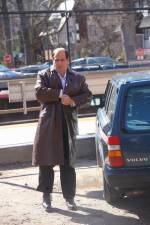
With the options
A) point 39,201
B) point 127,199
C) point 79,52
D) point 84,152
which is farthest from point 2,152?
point 79,52

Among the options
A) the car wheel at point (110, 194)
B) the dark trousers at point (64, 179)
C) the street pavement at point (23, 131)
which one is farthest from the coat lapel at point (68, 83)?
the street pavement at point (23, 131)

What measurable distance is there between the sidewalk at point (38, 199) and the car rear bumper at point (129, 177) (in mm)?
638

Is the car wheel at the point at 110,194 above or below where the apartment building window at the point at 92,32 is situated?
below

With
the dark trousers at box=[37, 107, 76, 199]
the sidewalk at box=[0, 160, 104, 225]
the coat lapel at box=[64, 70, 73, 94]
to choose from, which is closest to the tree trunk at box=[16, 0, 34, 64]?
the sidewalk at box=[0, 160, 104, 225]

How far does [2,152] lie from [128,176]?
155 inches

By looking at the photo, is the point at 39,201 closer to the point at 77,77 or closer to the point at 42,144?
the point at 42,144

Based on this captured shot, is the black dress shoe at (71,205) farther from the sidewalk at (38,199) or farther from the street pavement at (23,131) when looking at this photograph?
the street pavement at (23,131)

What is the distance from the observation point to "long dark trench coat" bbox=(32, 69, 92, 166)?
599 centimetres

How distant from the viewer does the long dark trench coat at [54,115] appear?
5988mm

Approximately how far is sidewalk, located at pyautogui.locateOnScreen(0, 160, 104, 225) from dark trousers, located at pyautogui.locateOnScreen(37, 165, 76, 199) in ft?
0.72

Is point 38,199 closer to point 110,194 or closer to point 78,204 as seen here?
point 78,204

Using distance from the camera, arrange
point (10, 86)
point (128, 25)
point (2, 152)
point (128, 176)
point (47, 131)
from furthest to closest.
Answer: point (128, 25)
point (10, 86)
point (2, 152)
point (47, 131)
point (128, 176)

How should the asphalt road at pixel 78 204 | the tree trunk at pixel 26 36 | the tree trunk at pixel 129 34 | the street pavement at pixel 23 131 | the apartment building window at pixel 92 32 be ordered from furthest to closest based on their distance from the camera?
the apartment building window at pixel 92 32
the tree trunk at pixel 129 34
the tree trunk at pixel 26 36
the street pavement at pixel 23 131
the asphalt road at pixel 78 204

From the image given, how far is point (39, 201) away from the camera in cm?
667
